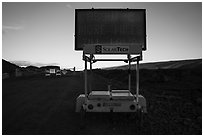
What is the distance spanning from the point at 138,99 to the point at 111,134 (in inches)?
63.4

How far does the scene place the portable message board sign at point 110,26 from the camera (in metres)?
7.58

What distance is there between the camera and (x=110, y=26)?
7.75 metres

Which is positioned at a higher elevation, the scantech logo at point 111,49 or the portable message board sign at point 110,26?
the portable message board sign at point 110,26

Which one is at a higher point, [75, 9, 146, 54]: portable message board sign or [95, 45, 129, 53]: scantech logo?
[75, 9, 146, 54]: portable message board sign

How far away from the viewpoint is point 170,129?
6430 mm

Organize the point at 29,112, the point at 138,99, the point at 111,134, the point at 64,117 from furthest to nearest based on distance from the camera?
1. the point at 29,112
2. the point at 64,117
3. the point at 138,99
4. the point at 111,134

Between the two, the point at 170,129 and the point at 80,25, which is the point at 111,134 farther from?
the point at 80,25

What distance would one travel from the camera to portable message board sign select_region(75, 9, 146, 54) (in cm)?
758

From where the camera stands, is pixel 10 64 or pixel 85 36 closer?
pixel 85 36


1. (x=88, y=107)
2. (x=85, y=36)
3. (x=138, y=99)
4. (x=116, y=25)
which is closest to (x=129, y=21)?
(x=116, y=25)

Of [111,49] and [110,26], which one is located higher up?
[110,26]

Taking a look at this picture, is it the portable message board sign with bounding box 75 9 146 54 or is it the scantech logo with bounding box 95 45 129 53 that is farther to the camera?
the portable message board sign with bounding box 75 9 146 54

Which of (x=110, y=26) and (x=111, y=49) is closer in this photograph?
(x=111, y=49)

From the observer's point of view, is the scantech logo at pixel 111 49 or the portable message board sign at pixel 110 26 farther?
the portable message board sign at pixel 110 26
